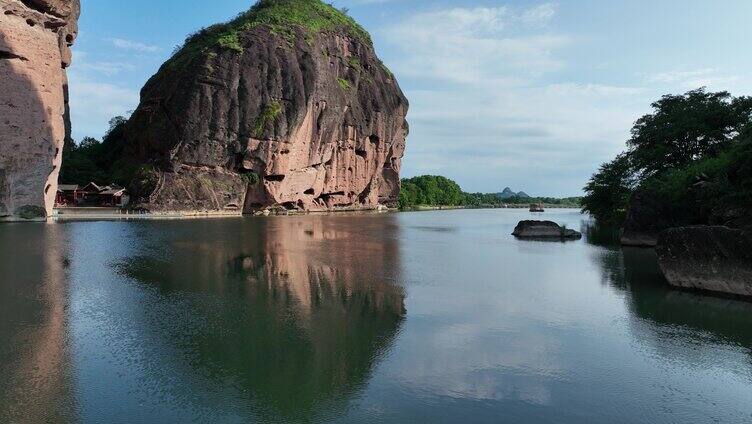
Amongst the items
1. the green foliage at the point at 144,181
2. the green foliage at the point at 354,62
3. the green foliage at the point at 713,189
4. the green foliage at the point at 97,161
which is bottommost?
the green foliage at the point at 713,189

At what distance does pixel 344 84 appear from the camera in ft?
257

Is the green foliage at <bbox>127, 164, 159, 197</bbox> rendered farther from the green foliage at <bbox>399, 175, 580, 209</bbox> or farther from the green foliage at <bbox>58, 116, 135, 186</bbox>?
the green foliage at <bbox>399, 175, 580, 209</bbox>

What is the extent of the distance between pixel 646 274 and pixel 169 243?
71.9 feet

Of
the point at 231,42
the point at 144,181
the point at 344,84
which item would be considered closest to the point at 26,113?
the point at 144,181

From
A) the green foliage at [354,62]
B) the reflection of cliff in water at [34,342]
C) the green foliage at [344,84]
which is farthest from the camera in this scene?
the green foliage at [354,62]

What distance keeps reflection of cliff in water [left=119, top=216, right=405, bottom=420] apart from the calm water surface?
0.16 ft

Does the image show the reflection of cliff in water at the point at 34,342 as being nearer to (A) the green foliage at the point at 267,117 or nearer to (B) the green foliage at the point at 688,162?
(B) the green foliage at the point at 688,162

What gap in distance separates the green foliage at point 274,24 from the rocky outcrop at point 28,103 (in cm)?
2622

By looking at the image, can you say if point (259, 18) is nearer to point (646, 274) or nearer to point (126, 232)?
point (126, 232)

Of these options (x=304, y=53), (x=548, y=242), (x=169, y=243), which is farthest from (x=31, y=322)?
(x=304, y=53)

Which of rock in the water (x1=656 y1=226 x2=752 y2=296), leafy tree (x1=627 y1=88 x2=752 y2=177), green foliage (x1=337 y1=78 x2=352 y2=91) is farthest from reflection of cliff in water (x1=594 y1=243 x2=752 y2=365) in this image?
green foliage (x1=337 y1=78 x2=352 y2=91)

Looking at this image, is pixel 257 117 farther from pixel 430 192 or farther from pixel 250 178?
pixel 430 192

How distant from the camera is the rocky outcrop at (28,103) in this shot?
35.5 meters

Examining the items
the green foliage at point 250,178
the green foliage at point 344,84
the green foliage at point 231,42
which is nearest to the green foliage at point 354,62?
the green foliage at point 344,84
